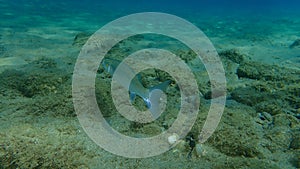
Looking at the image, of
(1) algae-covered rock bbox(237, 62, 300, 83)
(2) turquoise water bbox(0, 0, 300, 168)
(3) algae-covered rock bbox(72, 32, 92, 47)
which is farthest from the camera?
(3) algae-covered rock bbox(72, 32, 92, 47)

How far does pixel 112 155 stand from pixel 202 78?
3341mm

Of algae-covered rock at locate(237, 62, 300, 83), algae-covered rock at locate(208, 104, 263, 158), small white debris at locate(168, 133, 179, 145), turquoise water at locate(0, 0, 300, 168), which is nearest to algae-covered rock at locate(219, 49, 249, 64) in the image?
algae-covered rock at locate(237, 62, 300, 83)

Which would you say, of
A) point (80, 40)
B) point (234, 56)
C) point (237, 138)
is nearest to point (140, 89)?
point (237, 138)

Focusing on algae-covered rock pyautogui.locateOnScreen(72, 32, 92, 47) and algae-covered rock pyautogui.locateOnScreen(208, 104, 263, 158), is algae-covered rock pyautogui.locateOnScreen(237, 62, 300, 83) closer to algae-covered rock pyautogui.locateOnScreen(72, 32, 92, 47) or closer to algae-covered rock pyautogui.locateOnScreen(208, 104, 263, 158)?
algae-covered rock pyautogui.locateOnScreen(208, 104, 263, 158)

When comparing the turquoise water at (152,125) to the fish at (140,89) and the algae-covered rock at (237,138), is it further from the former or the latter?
the fish at (140,89)

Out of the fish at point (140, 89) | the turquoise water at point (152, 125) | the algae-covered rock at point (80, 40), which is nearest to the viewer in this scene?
the turquoise water at point (152, 125)

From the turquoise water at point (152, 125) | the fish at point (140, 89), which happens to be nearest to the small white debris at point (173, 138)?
the turquoise water at point (152, 125)

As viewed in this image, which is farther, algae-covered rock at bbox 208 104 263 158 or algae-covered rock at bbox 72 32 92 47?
algae-covered rock at bbox 72 32 92 47

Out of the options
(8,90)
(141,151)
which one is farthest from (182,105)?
(8,90)

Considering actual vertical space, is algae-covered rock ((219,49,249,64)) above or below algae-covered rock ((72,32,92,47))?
below

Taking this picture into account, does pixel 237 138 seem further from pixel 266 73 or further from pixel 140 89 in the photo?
pixel 266 73

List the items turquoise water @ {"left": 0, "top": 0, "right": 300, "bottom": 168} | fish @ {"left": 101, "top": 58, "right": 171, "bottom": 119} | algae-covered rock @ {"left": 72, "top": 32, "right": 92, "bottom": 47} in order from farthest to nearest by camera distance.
Answer: algae-covered rock @ {"left": 72, "top": 32, "right": 92, "bottom": 47} < fish @ {"left": 101, "top": 58, "right": 171, "bottom": 119} < turquoise water @ {"left": 0, "top": 0, "right": 300, "bottom": 168}

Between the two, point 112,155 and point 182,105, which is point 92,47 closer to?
point 182,105

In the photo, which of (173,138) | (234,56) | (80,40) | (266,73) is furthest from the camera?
(80,40)
